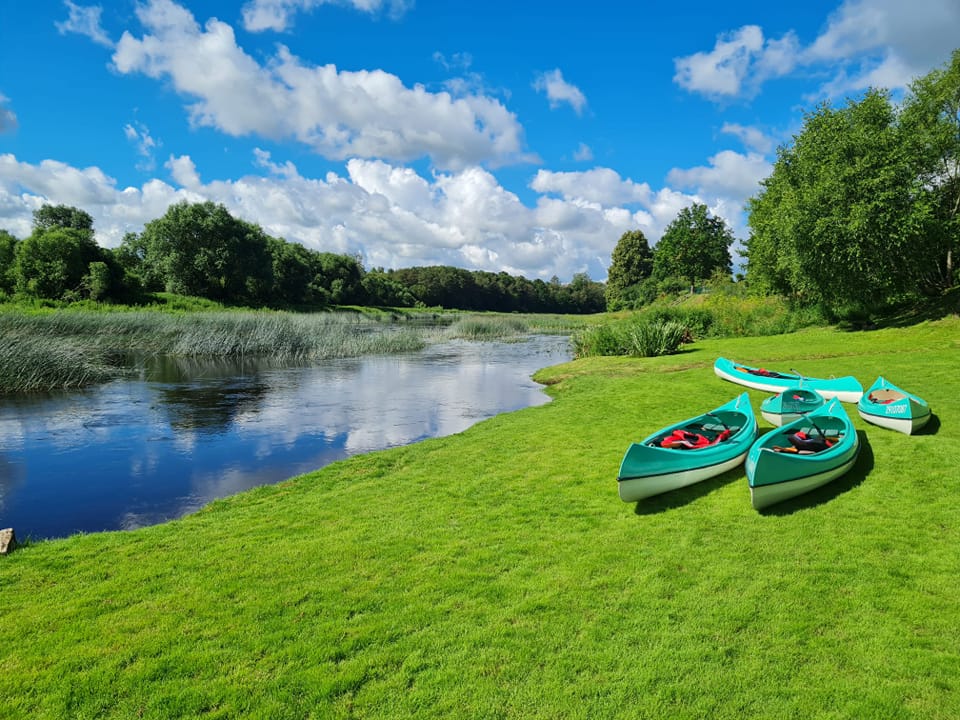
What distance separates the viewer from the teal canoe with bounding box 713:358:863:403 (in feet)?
39.9

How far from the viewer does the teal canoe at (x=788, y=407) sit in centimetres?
1070

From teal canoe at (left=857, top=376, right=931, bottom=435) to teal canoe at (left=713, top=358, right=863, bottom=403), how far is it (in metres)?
1.23

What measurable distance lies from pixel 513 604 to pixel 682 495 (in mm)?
3792

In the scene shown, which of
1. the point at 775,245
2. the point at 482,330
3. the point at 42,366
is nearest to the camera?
the point at 42,366

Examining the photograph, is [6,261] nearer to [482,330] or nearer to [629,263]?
[482,330]

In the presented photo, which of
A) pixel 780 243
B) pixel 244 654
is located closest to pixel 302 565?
pixel 244 654

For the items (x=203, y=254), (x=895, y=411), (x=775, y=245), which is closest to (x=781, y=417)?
(x=895, y=411)

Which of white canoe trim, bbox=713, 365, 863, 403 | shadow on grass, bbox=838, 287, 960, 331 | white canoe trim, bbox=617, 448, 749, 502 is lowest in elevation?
white canoe trim, bbox=617, 448, 749, 502

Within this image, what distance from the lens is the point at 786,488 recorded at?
720cm

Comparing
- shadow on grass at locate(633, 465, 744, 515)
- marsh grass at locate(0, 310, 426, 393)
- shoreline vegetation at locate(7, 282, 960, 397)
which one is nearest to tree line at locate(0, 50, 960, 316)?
shoreline vegetation at locate(7, 282, 960, 397)

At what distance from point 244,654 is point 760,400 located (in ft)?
43.8

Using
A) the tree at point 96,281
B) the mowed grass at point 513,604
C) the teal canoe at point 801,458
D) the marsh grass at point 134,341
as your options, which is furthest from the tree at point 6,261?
the teal canoe at point 801,458

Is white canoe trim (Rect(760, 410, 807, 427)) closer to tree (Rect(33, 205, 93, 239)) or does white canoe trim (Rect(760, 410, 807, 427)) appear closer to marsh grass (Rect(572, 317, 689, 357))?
marsh grass (Rect(572, 317, 689, 357))

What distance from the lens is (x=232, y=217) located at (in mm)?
65562
